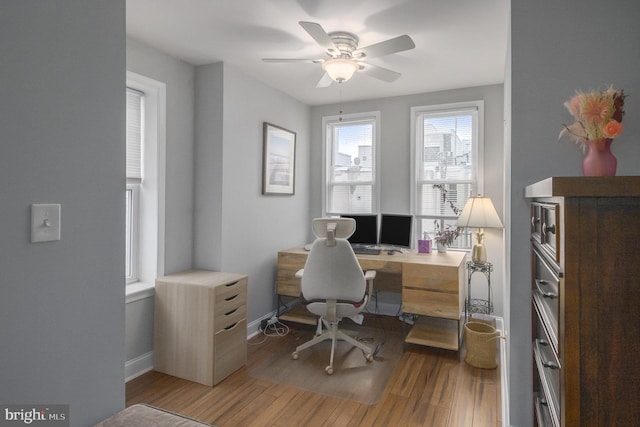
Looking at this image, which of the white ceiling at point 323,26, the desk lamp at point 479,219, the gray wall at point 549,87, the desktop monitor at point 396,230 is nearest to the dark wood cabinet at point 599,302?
the gray wall at point 549,87

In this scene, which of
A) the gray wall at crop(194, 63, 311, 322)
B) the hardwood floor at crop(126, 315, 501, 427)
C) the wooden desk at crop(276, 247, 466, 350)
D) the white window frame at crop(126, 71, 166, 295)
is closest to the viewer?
the hardwood floor at crop(126, 315, 501, 427)

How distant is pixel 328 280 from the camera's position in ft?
8.96

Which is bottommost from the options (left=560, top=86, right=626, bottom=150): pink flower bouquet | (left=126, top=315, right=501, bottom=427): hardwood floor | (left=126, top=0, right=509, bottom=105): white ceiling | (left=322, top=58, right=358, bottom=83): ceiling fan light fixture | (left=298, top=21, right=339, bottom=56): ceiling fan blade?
(left=126, top=315, right=501, bottom=427): hardwood floor

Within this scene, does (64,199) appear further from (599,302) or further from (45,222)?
(599,302)

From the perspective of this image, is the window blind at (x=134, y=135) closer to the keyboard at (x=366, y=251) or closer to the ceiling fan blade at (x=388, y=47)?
the ceiling fan blade at (x=388, y=47)

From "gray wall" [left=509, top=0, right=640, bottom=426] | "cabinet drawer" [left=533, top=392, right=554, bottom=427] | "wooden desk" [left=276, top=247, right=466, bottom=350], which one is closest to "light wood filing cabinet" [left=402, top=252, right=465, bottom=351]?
"wooden desk" [left=276, top=247, right=466, bottom=350]

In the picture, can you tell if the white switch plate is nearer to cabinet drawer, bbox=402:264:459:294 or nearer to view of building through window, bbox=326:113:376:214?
cabinet drawer, bbox=402:264:459:294

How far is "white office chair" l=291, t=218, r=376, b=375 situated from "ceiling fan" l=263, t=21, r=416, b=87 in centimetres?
107

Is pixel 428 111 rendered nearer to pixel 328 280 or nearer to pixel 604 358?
pixel 328 280

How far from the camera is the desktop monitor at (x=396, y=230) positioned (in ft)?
12.2

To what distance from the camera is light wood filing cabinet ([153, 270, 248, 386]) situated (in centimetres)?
252

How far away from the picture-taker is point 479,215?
3256 millimetres

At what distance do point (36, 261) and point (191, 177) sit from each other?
2176 mm

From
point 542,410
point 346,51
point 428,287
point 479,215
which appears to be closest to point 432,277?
point 428,287
